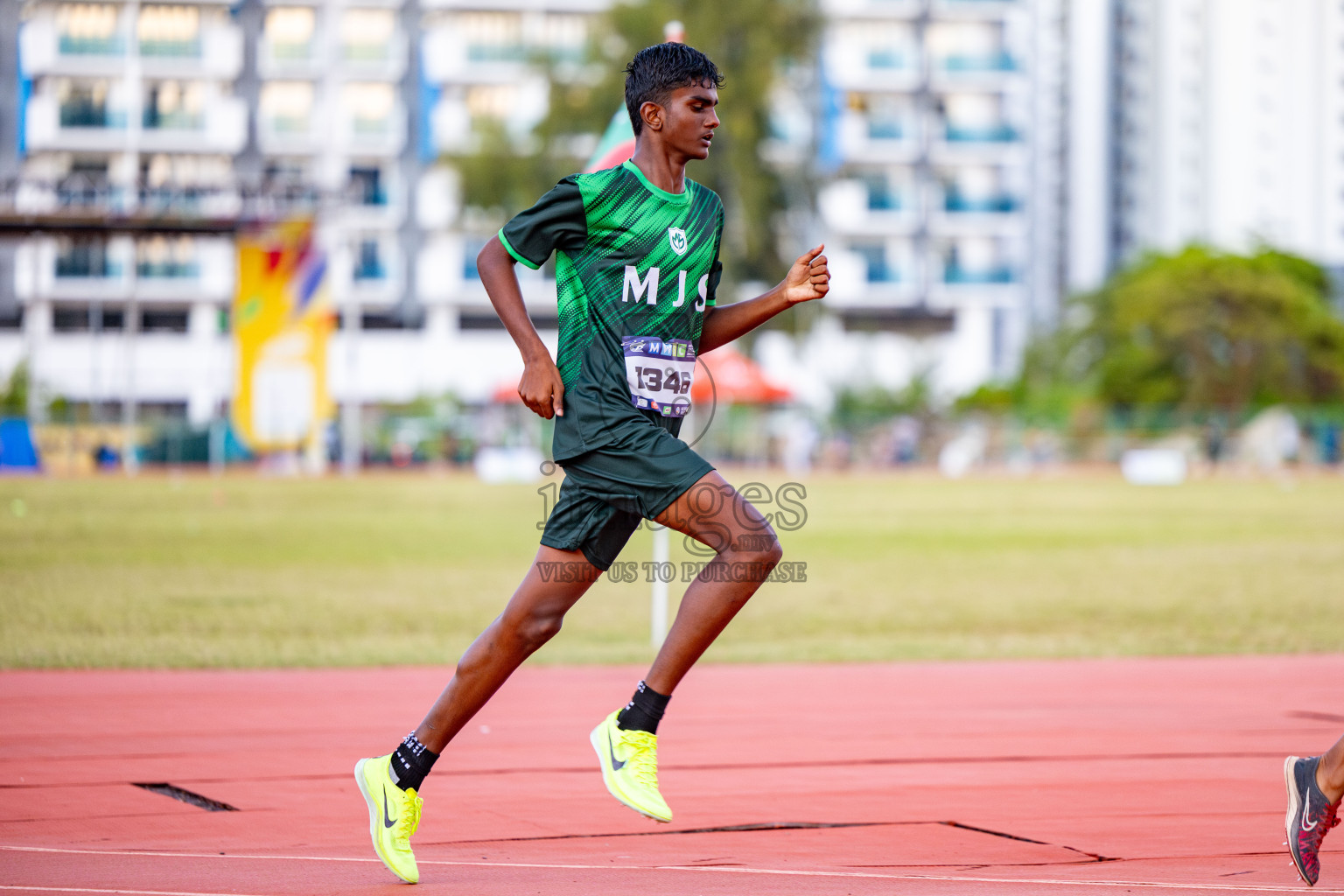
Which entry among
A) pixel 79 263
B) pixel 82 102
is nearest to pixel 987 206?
pixel 82 102

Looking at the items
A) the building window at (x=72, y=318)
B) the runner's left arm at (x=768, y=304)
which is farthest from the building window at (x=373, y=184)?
the runner's left arm at (x=768, y=304)

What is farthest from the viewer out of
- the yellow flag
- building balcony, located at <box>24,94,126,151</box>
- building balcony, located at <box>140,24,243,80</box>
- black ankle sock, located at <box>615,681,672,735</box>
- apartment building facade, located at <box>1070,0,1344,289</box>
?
apartment building facade, located at <box>1070,0,1344,289</box>

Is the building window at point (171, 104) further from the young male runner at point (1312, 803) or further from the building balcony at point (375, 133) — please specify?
the young male runner at point (1312, 803)

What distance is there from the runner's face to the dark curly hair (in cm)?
2

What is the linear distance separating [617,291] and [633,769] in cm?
119

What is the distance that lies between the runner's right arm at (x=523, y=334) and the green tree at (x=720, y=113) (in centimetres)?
3970

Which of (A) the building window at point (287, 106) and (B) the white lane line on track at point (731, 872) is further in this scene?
(A) the building window at point (287, 106)

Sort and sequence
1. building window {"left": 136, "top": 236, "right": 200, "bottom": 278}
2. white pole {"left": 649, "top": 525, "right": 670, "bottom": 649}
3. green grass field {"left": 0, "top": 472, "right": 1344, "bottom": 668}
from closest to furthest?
white pole {"left": 649, "top": 525, "right": 670, "bottom": 649}
green grass field {"left": 0, "top": 472, "right": 1344, "bottom": 668}
building window {"left": 136, "top": 236, "right": 200, "bottom": 278}

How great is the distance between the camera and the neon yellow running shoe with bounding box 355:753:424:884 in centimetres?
382

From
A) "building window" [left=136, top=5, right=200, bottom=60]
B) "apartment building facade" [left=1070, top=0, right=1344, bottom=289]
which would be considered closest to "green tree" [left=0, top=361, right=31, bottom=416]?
"building window" [left=136, top=5, right=200, bottom=60]

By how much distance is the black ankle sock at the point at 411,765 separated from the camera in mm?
3998

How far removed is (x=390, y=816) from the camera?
154 inches

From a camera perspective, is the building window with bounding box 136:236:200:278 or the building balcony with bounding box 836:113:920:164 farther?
the building balcony with bounding box 836:113:920:164

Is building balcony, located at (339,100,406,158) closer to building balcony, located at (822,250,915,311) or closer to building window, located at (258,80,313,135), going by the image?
building window, located at (258,80,313,135)
